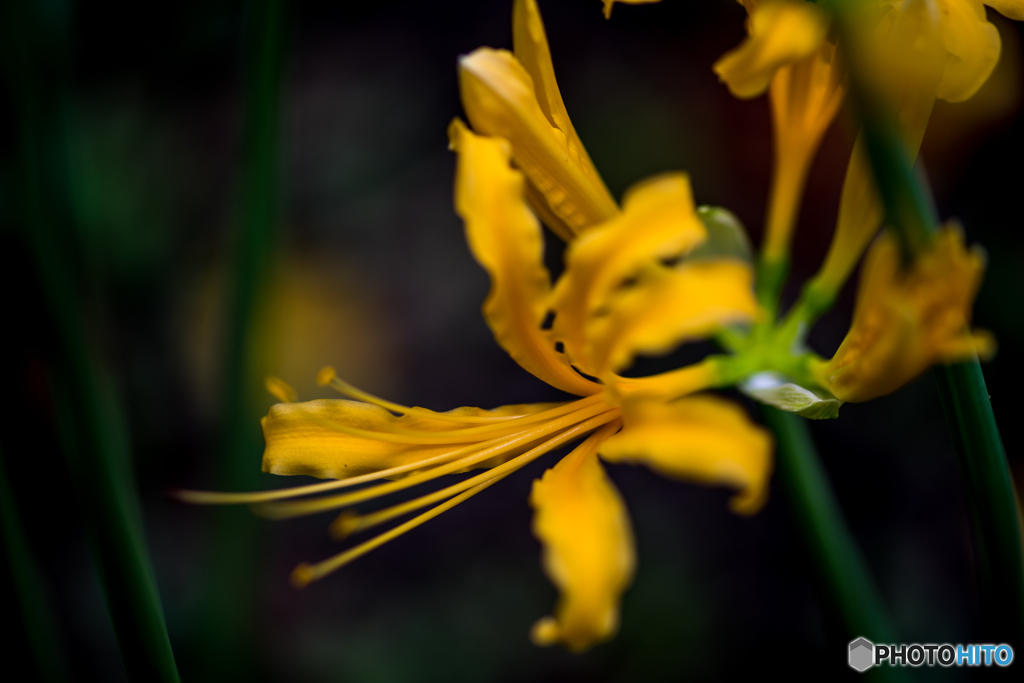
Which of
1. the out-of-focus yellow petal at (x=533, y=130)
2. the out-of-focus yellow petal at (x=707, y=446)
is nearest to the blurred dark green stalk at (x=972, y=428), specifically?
the out-of-focus yellow petal at (x=707, y=446)

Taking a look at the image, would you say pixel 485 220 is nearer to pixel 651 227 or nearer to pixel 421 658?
pixel 651 227

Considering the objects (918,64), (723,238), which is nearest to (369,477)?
(723,238)

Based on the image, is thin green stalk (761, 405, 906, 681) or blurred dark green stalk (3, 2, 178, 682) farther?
thin green stalk (761, 405, 906, 681)

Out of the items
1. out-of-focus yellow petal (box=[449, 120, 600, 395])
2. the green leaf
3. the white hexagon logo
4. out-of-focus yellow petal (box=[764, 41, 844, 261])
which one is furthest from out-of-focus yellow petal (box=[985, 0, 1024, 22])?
the white hexagon logo

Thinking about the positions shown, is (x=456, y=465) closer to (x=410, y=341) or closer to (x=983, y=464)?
(x=983, y=464)

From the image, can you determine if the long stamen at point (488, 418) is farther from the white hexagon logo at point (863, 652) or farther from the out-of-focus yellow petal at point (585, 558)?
the white hexagon logo at point (863, 652)

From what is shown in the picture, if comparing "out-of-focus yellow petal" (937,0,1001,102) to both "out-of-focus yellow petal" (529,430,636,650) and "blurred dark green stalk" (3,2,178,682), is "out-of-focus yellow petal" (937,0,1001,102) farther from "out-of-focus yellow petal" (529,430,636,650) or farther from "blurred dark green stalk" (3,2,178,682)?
"blurred dark green stalk" (3,2,178,682)

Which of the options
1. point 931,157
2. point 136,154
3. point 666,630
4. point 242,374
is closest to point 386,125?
point 136,154
